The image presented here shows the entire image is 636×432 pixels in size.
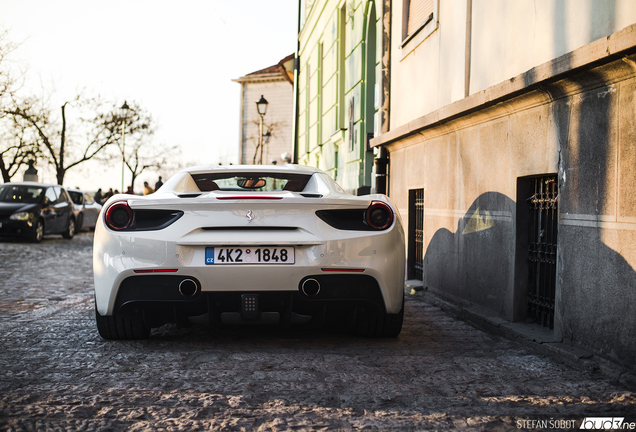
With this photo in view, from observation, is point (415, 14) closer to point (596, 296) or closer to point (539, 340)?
point (539, 340)

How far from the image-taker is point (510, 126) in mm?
5918

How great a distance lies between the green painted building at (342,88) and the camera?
14.0 m

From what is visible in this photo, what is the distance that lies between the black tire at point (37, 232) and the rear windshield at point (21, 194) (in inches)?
30.5

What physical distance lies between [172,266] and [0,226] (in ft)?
44.8

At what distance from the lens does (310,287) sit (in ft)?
14.5

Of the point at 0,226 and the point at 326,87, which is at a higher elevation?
the point at 326,87

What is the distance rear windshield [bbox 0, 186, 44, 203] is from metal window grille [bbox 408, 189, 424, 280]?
1178cm

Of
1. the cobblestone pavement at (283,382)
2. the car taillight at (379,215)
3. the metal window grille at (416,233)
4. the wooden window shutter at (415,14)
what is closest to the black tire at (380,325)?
the cobblestone pavement at (283,382)

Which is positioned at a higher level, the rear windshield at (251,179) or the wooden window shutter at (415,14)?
the wooden window shutter at (415,14)

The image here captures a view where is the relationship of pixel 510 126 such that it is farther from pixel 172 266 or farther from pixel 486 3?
pixel 172 266

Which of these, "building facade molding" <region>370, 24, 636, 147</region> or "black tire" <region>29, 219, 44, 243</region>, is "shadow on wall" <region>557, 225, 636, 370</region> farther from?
"black tire" <region>29, 219, 44, 243</region>

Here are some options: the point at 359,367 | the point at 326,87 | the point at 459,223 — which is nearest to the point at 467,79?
the point at 459,223

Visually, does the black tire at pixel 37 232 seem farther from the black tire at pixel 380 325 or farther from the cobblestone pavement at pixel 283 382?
the black tire at pixel 380 325

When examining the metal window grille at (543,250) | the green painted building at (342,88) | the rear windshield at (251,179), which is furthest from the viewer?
the green painted building at (342,88)
